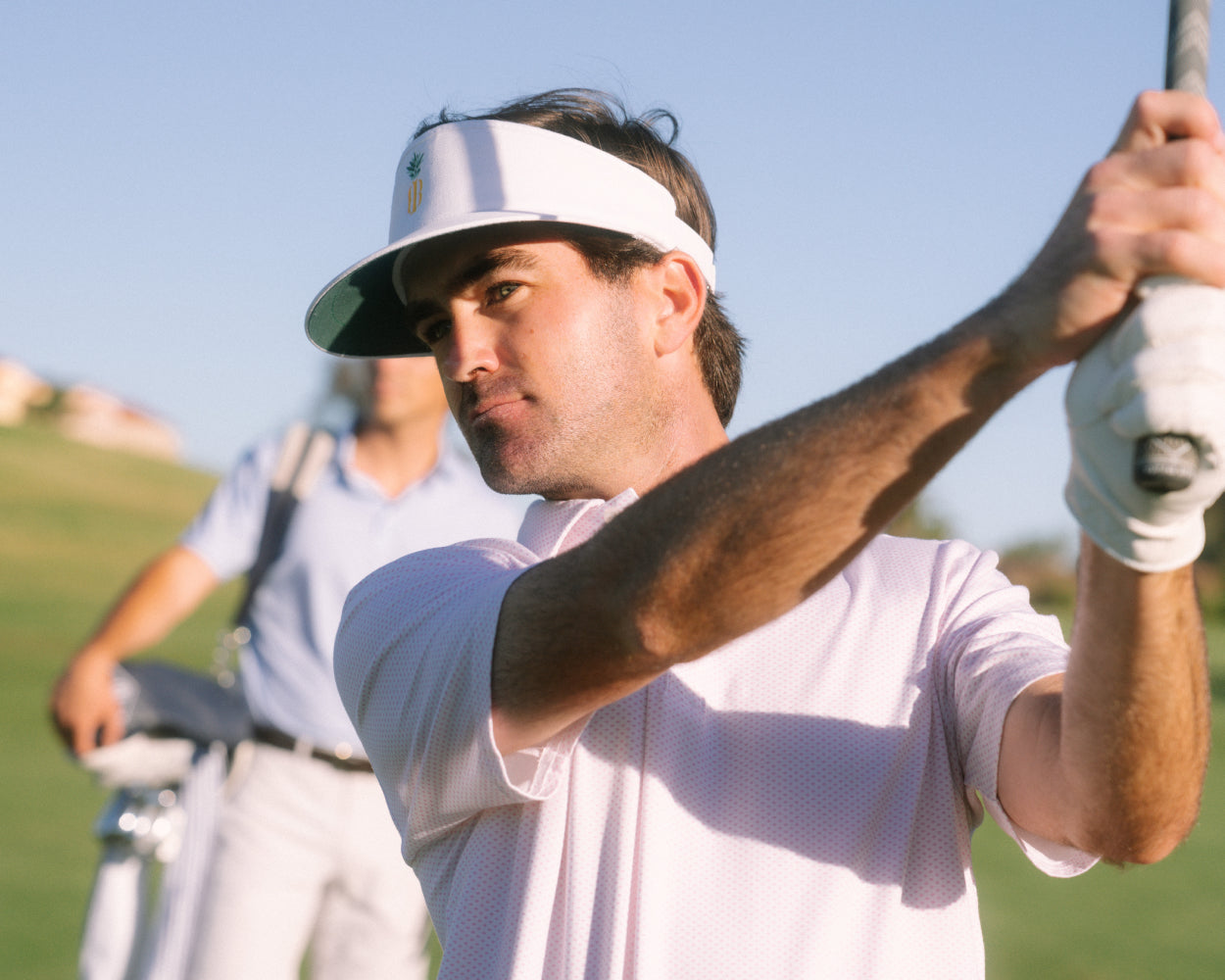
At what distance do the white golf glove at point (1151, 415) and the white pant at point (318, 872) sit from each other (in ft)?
11.6

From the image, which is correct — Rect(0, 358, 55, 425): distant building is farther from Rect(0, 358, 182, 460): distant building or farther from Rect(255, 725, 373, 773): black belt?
Rect(255, 725, 373, 773): black belt

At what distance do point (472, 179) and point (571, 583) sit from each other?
894mm

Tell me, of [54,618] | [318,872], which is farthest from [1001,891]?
[54,618]

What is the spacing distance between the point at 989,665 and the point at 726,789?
0.37 meters

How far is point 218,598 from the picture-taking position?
25828 millimetres

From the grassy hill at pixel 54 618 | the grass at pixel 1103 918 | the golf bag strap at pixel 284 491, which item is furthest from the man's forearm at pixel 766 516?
the grass at pixel 1103 918

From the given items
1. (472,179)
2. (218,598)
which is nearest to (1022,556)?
(218,598)

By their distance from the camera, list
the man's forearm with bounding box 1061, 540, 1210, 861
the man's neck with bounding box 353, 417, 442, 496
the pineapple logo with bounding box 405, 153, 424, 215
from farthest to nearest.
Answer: the man's neck with bounding box 353, 417, 442, 496 < the pineapple logo with bounding box 405, 153, 424, 215 < the man's forearm with bounding box 1061, 540, 1210, 861

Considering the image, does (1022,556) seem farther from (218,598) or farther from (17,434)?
(17,434)

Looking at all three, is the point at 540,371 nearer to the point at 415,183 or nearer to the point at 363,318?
the point at 415,183

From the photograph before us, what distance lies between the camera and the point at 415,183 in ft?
7.23

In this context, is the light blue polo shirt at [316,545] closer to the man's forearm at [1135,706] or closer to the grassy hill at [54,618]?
the grassy hill at [54,618]

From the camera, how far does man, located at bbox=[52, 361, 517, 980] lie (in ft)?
14.2

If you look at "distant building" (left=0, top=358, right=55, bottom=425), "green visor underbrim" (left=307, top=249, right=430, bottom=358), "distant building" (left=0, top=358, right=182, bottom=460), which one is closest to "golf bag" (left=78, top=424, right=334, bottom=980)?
"green visor underbrim" (left=307, top=249, right=430, bottom=358)
